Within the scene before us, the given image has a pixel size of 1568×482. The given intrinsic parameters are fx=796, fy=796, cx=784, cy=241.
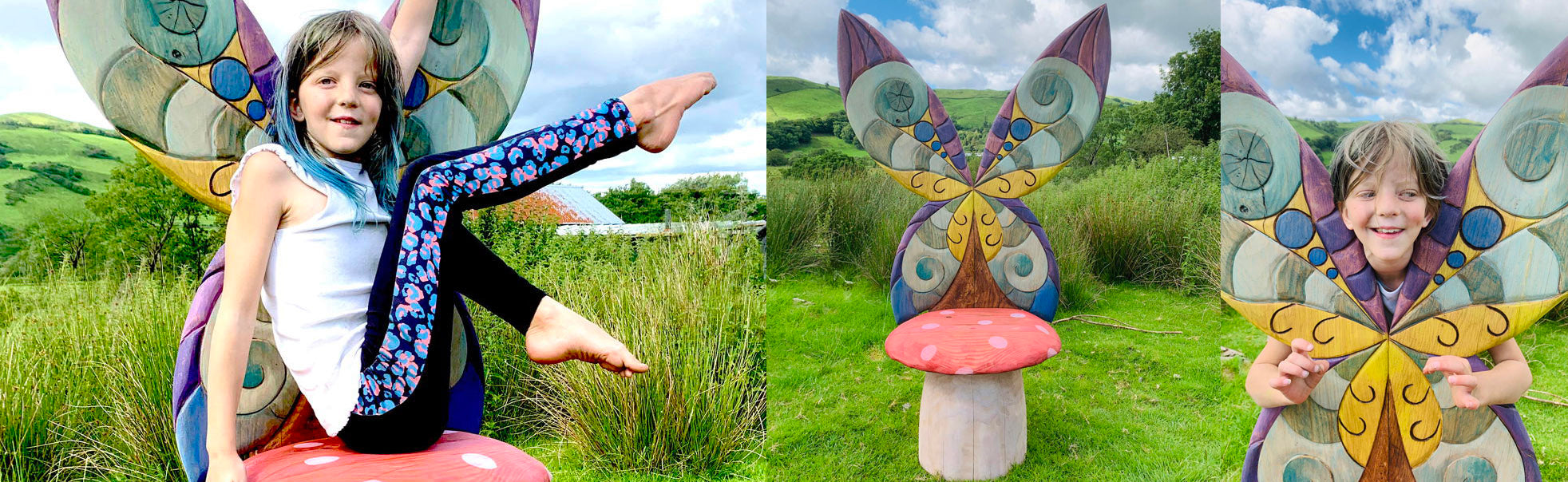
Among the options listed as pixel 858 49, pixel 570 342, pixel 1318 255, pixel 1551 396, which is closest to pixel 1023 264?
pixel 858 49

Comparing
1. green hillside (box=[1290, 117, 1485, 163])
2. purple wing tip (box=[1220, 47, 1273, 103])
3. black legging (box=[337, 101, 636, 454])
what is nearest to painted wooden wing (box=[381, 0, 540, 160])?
black legging (box=[337, 101, 636, 454])

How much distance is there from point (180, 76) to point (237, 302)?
603 millimetres

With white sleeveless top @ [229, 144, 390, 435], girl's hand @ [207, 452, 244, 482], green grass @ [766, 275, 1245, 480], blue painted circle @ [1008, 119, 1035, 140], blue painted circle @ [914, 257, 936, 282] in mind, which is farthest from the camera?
green grass @ [766, 275, 1245, 480]

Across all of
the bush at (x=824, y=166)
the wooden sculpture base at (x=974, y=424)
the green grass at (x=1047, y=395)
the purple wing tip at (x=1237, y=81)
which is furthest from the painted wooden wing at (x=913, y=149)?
the bush at (x=824, y=166)

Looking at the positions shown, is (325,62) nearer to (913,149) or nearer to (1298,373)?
(913,149)

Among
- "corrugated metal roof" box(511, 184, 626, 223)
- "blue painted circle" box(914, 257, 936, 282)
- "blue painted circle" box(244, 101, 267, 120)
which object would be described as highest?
"blue painted circle" box(244, 101, 267, 120)

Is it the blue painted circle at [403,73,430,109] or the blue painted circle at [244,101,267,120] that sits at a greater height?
the blue painted circle at [403,73,430,109]

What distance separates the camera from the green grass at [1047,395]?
3.72m

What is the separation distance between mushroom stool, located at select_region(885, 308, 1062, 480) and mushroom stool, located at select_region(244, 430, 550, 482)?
5.46 feet

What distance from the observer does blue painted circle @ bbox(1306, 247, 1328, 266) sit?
2262 mm

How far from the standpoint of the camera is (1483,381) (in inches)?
83.2

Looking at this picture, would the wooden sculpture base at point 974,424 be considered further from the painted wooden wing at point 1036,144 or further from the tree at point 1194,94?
the tree at point 1194,94

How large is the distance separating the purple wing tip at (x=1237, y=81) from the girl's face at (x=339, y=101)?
2.20 m

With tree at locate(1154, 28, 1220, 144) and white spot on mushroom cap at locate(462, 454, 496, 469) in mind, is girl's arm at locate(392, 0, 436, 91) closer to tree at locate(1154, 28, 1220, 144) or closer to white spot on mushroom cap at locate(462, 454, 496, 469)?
white spot on mushroom cap at locate(462, 454, 496, 469)
